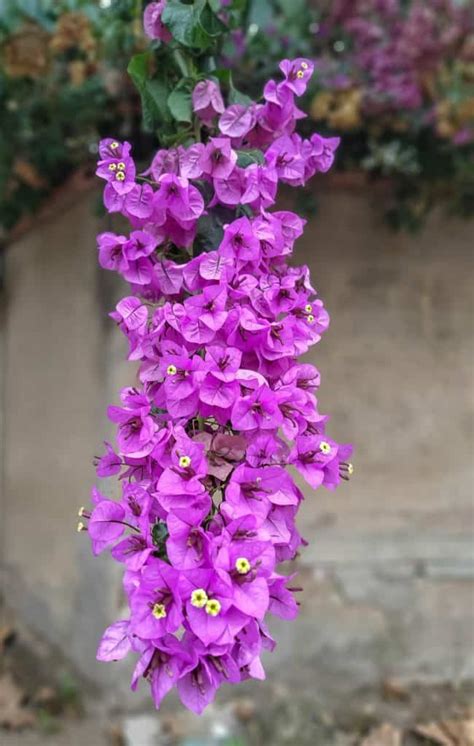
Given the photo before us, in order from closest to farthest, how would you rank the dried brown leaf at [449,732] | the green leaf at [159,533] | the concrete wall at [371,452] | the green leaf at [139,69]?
the green leaf at [159,533] < the green leaf at [139,69] < the dried brown leaf at [449,732] < the concrete wall at [371,452]

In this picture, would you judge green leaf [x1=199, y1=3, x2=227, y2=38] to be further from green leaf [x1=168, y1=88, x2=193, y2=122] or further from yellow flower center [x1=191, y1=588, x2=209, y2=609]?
yellow flower center [x1=191, y1=588, x2=209, y2=609]

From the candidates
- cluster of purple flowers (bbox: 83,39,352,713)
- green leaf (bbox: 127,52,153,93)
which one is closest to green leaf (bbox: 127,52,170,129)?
green leaf (bbox: 127,52,153,93)

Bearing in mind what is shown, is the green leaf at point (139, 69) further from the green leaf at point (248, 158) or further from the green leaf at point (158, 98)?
the green leaf at point (248, 158)

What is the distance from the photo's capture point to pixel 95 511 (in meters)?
0.87

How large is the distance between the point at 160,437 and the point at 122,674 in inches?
75.2

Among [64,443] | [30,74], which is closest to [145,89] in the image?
[30,74]

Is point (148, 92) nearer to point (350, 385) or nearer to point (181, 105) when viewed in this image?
point (181, 105)

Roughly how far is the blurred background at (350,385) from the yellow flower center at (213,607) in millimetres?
1819

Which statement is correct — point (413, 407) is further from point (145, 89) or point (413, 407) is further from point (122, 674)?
point (145, 89)

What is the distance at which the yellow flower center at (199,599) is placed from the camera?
29.1 inches

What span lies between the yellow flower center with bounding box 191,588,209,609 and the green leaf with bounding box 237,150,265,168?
57cm

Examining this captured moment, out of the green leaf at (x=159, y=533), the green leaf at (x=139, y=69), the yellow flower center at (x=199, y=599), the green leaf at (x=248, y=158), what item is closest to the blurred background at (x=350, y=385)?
Result: the green leaf at (x=139, y=69)

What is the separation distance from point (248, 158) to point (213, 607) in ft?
1.95

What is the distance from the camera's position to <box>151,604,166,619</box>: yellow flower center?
2.50ft
